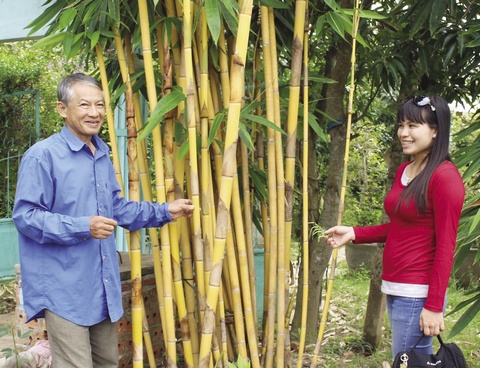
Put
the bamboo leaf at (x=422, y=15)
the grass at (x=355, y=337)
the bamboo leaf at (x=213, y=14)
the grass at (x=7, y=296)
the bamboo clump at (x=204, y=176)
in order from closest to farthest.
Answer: the bamboo leaf at (x=213, y=14), the bamboo clump at (x=204, y=176), the bamboo leaf at (x=422, y=15), the grass at (x=355, y=337), the grass at (x=7, y=296)

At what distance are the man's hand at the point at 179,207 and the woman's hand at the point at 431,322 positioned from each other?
778 mm

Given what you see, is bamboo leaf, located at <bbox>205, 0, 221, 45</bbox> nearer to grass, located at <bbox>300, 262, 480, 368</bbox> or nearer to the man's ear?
the man's ear

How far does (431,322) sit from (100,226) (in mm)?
988

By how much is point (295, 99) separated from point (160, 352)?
4.32ft

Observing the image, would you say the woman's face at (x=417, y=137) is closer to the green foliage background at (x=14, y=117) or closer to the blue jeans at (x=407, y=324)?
the blue jeans at (x=407, y=324)

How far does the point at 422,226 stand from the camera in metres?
1.87

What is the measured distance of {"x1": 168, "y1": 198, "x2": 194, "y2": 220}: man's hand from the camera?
1980 mm

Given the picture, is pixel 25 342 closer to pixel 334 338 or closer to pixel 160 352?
pixel 160 352

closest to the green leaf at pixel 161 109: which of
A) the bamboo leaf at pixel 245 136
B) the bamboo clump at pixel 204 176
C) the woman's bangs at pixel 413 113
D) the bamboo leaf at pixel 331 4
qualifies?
the bamboo clump at pixel 204 176

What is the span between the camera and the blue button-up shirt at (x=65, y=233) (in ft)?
5.70

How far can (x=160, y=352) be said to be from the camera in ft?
8.98

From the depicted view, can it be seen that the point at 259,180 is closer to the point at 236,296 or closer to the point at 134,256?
the point at 236,296

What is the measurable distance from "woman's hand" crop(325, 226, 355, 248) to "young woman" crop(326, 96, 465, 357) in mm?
164

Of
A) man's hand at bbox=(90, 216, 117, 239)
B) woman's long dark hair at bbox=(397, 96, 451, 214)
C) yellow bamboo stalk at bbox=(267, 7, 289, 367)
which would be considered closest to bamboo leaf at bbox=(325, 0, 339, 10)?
yellow bamboo stalk at bbox=(267, 7, 289, 367)
